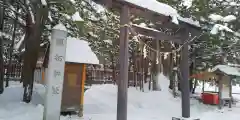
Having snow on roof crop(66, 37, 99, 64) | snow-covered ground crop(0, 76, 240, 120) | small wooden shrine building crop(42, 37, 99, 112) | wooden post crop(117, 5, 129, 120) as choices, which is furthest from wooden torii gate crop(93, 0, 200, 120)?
small wooden shrine building crop(42, 37, 99, 112)

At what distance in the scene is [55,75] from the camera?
764 centimetres

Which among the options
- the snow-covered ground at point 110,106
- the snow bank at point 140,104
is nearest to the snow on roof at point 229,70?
the snow-covered ground at point 110,106

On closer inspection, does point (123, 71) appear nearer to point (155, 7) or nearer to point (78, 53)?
point (155, 7)

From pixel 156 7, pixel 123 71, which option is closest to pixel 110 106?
pixel 123 71

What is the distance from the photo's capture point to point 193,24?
410 inches

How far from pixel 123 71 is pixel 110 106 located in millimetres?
5825

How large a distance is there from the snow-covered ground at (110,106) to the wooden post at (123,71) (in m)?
2.62

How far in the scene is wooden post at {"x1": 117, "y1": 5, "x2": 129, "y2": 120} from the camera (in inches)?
310

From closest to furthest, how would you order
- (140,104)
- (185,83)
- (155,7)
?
(155,7)
(185,83)
(140,104)

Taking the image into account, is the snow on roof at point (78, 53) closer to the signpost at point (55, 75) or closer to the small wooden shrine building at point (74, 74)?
the small wooden shrine building at point (74, 74)

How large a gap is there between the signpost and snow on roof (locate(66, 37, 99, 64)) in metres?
2.68

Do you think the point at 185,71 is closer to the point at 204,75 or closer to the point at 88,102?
the point at 88,102

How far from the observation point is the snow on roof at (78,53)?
10.6 m

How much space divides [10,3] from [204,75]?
12.7 meters
